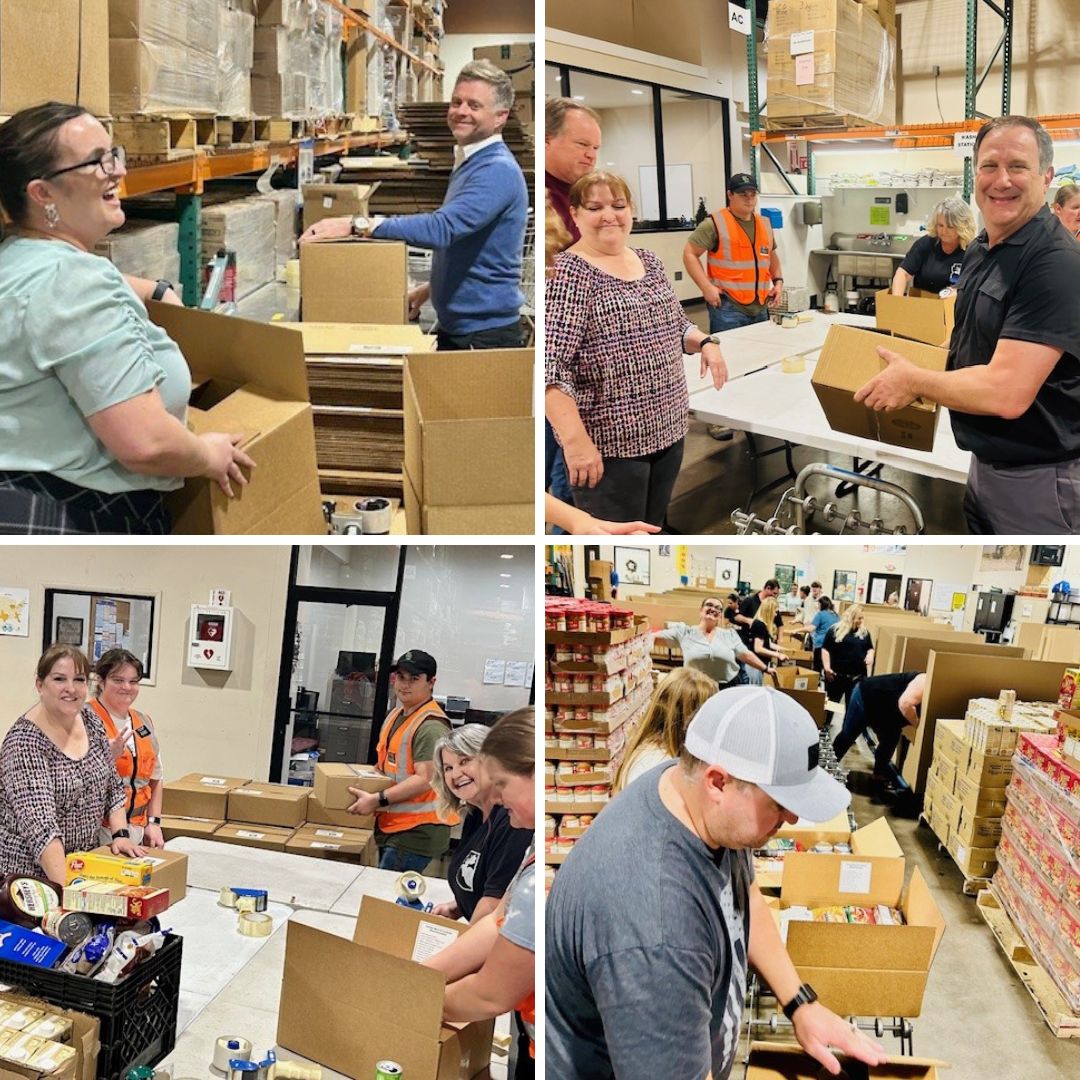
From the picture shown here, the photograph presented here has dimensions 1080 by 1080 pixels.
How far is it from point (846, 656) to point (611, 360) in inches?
61.1

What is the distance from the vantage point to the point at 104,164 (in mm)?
1546

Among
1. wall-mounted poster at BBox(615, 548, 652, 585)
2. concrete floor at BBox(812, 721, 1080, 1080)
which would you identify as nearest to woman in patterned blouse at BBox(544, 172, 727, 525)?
wall-mounted poster at BBox(615, 548, 652, 585)

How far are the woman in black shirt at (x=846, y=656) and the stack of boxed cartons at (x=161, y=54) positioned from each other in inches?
91.6

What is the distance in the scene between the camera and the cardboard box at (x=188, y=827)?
3.70m

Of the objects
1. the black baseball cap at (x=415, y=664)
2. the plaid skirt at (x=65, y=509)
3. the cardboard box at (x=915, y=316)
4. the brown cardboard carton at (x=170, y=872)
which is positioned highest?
the cardboard box at (x=915, y=316)

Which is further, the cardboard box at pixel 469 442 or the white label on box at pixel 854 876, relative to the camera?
the white label on box at pixel 854 876

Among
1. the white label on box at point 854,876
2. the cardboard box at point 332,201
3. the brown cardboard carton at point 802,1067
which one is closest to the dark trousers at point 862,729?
the white label on box at point 854,876

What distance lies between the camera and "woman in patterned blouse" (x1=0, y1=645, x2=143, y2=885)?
103 inches

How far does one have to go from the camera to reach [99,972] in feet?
6.36

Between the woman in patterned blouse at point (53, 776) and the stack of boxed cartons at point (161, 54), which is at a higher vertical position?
the stack of boxed cartons at point (161, 54)

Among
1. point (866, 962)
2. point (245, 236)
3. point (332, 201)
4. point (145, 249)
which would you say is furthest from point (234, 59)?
point (866, 962)

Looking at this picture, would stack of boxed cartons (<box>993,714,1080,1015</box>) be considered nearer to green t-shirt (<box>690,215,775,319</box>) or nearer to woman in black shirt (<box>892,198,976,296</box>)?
woman in black shirt (<box>892,198,976,296</box>)

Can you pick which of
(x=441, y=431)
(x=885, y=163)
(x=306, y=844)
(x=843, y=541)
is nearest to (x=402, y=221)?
(x=441, y=431)

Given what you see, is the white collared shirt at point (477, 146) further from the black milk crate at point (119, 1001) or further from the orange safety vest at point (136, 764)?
the black milk crate at point (119, 1001)
